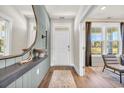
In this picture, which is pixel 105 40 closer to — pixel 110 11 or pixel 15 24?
pixel 110 11

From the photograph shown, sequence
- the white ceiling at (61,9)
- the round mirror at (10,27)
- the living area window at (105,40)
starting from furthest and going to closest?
the living area window at (105,40) → the white ceiling at (61,9) → the round mirror at (10,27)

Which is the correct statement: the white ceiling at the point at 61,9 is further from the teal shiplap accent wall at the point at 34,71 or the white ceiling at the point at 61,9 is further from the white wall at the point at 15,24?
the white wall at the point at 15,24

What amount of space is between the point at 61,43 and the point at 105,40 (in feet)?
7.65

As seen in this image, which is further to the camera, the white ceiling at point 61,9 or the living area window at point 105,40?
the living area window at point 105,40

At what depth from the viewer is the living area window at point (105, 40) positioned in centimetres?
711

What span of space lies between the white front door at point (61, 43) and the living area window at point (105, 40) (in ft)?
4.46

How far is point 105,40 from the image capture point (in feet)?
23.4

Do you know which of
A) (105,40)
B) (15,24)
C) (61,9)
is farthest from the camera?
(105,40)

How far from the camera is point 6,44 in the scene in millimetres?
1667

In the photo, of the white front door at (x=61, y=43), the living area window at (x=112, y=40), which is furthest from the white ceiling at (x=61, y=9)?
the living area window at (x=112, y=40)

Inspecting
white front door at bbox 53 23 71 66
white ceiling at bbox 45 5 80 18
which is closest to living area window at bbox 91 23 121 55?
white front door at bbox 53 23 71 66

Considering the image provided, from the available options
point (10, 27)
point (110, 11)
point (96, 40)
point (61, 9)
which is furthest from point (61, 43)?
point (10, 27)
